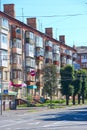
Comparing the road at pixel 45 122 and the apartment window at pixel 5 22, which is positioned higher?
the apartment window at pixel 5 22

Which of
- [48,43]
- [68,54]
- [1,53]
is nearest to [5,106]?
[1,53]

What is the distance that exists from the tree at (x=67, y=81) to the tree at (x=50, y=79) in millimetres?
7125

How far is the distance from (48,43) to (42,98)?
15.4 metres

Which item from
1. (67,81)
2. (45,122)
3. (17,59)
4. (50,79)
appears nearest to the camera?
(45,122)

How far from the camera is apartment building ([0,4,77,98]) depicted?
255 ft

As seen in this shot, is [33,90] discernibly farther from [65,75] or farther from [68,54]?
[68,54]

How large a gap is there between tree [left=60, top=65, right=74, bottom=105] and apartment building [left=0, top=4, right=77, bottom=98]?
15.6 feet

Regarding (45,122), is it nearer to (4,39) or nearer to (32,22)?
(4,39)

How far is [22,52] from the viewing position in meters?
85.9

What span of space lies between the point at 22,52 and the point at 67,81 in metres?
11.2

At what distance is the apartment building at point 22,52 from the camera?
77.6m

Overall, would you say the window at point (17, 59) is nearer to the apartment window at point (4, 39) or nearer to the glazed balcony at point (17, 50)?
the glazed balcony at point (17, 50)

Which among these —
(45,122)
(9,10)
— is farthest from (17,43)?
(45,122)

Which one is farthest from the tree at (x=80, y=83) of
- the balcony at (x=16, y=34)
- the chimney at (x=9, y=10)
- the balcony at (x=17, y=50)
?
the chimney at (x=9, y=10)
